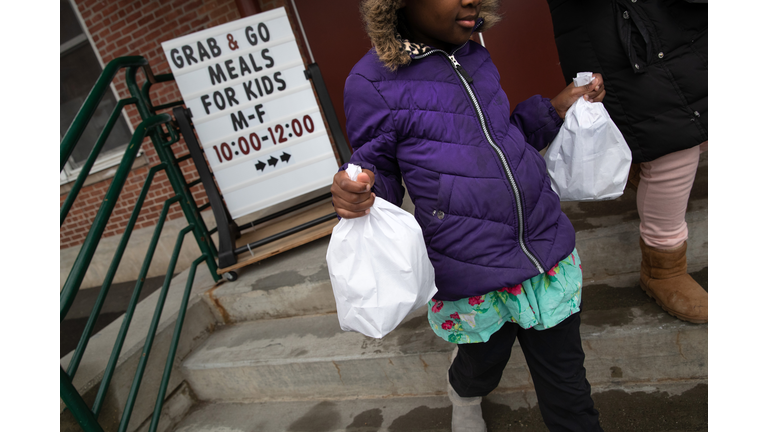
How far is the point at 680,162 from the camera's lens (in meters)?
1.53

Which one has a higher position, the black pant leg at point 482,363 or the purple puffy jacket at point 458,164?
the purple puffy jacket at point 458,164

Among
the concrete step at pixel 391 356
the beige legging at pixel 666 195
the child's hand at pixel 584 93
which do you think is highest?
the child's hand at pixel 584 93

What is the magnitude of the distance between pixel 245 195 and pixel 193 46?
3.18ft

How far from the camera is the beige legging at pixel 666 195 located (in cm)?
154

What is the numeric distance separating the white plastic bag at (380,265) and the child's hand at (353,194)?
0.12 feet

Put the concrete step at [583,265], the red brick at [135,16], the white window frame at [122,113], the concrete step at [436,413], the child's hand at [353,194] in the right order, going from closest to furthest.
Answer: the child's hand at [353,194] → the concrete step at [436,413] → the concrete step at [583,265] → the red brick at [135,16] → the white window frame at [122,113]

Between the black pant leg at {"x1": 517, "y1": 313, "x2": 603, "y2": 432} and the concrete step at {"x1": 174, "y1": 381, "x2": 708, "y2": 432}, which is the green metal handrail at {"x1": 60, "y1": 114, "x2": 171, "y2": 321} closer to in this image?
the concrete step at {"x1": 174, "y1": 381, "x2": 708, "y2": 432}

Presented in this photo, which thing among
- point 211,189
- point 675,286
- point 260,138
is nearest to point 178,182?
point 211,189

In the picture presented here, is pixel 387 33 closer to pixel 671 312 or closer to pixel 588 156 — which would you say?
pixel 588 156

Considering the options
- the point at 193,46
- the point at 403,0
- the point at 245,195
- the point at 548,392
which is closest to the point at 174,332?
the point at 245,195

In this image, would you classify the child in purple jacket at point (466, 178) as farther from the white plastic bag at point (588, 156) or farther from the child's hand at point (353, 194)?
the white plastic bag at point (588, 156)

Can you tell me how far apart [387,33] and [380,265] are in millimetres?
606

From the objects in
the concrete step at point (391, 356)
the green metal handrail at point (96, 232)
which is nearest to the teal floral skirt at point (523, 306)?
the concrete step at point (391, 356)

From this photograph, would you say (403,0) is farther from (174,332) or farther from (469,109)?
(174,332)
